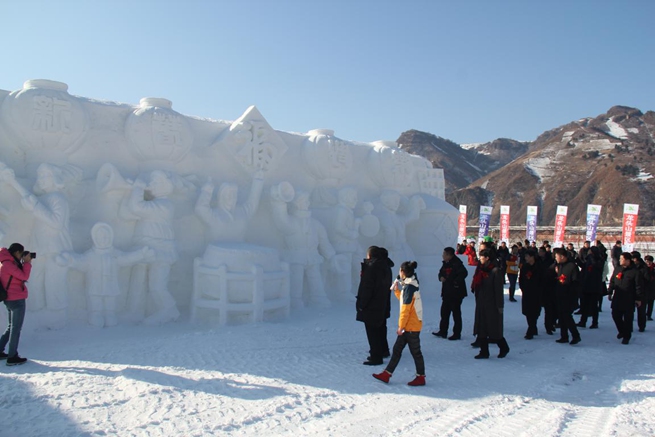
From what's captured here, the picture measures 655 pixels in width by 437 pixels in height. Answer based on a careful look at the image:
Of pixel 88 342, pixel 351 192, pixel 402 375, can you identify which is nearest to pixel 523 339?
pixel 402 375

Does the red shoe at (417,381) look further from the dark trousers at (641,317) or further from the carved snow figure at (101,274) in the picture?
the dark trousers at (641,317)

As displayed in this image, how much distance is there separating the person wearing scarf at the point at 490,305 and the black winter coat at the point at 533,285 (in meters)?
1.34

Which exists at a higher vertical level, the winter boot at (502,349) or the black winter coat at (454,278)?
the black winter coat at (454,278)

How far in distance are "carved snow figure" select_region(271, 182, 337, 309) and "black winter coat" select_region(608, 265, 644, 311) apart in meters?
4.30

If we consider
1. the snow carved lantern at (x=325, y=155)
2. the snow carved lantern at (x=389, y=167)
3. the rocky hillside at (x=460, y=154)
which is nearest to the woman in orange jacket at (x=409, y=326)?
the snow carved lantern at (x=325, y=155)

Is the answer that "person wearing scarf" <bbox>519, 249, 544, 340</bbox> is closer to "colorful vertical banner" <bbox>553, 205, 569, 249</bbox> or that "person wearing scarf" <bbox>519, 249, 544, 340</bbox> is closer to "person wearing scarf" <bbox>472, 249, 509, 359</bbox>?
"person wearing scarf" <bbox>472, 249, 509, 359</bbox>

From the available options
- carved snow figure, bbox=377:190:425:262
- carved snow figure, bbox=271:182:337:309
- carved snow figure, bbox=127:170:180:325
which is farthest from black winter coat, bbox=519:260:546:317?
carved snow figure, bbox=127:170:180:325

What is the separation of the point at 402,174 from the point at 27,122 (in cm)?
687

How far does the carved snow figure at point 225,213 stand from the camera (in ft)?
25.2

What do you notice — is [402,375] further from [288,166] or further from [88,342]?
[288,166]

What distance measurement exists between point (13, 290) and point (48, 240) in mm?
1637

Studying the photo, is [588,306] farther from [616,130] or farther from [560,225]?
[616,130]

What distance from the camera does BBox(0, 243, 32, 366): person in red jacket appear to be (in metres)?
4.85

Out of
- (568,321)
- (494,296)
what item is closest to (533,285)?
(568,321)
